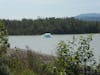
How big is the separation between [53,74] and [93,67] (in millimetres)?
884

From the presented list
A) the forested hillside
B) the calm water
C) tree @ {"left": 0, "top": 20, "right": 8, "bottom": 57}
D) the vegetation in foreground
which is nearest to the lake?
the calm water

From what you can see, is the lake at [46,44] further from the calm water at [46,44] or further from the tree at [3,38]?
the tree at [3,38]

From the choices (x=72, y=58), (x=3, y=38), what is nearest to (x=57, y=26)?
(x=3, y=38)

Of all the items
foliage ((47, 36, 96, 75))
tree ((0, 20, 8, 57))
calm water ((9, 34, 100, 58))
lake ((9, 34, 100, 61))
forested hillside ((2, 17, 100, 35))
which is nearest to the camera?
foliage ((47, 36, 96, 75))

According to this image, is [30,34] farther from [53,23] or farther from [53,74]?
[53,74]

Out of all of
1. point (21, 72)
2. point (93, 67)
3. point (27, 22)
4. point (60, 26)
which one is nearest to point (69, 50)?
point (93, 67)

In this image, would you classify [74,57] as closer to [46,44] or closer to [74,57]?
[74,57]

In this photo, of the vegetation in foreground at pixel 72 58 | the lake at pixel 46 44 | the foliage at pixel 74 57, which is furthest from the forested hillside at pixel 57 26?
the foliage at pixel 74 57

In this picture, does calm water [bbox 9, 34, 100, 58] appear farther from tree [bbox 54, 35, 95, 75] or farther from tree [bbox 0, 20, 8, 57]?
tree [bbox 0, 20, 8, 57]

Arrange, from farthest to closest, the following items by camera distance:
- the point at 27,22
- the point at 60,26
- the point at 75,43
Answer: the point at 27,22, the point at 60,26, the point at 75,43

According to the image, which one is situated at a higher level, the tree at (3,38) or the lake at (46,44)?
the tree at (3,38)

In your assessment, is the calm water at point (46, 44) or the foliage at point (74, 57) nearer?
the foliage at point (74, 57)

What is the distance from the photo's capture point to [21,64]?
855cm

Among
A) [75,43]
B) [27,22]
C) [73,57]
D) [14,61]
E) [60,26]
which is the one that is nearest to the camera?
[73,57]
